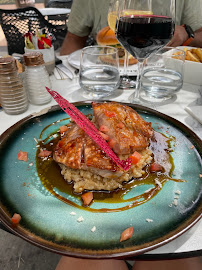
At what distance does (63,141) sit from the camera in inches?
52.1

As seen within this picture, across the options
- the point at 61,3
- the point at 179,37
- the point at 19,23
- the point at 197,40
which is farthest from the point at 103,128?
the point at 61,3

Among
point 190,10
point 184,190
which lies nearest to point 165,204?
point 184,190

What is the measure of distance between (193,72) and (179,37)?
1209mm

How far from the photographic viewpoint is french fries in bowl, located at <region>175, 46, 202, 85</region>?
2.13 m

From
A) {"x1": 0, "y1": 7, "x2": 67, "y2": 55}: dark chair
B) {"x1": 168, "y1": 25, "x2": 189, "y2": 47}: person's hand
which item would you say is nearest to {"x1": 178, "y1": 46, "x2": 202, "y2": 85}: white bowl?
{"x1": 168, "y1": 25, "x2": 189, "y2": 47}: person's hand

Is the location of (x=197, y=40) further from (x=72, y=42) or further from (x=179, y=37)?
(x=72, y=42)

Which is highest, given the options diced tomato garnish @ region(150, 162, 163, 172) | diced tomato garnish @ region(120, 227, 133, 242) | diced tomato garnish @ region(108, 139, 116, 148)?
diced tomato garnish @ region(108, 139, 116, 148)

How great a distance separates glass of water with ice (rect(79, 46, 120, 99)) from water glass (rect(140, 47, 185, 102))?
1.07 ft

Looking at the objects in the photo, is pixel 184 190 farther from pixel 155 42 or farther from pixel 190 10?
pixel 190 10

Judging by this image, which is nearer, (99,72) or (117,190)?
(117,190)

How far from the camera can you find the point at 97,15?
3.94 m

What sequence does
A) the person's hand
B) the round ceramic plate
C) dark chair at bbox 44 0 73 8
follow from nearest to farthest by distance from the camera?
the round ceramic plate
the person's hand
dark chair at bbox 44 0 73 8

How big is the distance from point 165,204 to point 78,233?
1.35 feet

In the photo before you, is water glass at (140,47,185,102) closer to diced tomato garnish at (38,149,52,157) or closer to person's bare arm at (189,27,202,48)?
diced tomato garnish at (38,149,52,157)
